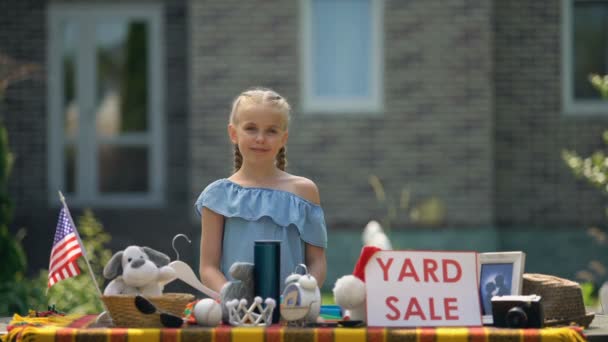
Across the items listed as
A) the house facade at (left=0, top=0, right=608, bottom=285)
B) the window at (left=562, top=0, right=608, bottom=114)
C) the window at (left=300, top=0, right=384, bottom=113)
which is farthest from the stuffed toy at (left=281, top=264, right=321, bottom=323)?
the window at (left=562, top=0, right=608, bottom=114)

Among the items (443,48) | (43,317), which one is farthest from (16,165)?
(43,317)

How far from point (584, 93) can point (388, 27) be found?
2574mm

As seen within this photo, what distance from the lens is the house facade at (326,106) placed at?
34.5 feet

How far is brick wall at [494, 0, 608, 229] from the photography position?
11414 mm

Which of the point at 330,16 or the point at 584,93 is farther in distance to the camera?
the point at 584,93

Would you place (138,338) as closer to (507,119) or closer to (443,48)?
(443,48)

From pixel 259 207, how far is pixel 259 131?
25 cm

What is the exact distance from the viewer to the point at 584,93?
11.6 metres

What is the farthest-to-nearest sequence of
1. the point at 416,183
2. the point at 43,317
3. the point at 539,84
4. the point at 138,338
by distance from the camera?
1. the point at 539,84
2. the point at 416,183
3. the point at 43,317
4. the point at 138,338

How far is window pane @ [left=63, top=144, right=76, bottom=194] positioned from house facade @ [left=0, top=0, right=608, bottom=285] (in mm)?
19

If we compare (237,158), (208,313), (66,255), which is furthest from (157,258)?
(237,158)

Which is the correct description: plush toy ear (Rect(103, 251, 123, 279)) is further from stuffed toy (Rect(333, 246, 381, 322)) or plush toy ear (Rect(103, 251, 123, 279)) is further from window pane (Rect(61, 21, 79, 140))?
window pane (Rect(61, 21, 79, 140))

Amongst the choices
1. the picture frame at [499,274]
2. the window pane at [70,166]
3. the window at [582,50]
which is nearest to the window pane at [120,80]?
the window pane at [70,166]

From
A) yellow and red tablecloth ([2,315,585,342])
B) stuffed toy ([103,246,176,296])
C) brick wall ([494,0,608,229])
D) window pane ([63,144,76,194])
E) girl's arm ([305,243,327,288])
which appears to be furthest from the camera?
window pane ([63,144,76,194])
